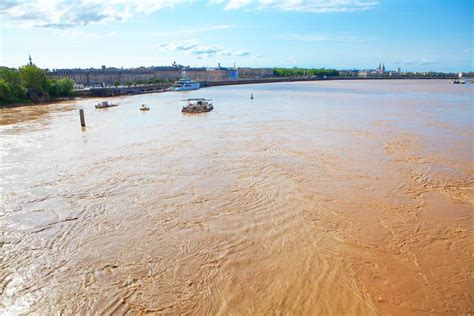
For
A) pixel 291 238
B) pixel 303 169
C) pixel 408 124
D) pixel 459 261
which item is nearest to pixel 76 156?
pixel 303 169

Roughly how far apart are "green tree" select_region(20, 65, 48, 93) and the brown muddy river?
45.1 meters

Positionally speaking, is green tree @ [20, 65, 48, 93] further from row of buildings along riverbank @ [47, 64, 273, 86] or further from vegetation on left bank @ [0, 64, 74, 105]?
row of buildings along riverbank @ [47, 64, 273, 86]

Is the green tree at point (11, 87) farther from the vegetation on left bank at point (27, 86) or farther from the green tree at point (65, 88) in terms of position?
the green tree at point (65, 88)

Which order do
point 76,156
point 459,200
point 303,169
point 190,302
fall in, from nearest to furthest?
point 190,302
point 459,200
point 303,169
point 76,156

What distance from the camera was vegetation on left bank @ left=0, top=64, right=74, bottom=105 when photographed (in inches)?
1998

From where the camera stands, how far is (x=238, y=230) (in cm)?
964

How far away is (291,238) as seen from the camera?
923 centimetres

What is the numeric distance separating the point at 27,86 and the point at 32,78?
158cm

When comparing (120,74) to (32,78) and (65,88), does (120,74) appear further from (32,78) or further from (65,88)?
(32,78)

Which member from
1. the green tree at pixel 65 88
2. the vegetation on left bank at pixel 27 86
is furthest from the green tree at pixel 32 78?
the green tree at pixel 65 88

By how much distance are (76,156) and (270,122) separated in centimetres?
1801

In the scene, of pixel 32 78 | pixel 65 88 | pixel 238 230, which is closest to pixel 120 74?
pixel 65 88

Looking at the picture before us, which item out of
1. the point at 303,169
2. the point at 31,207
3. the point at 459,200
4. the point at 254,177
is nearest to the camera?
the point at 31,207

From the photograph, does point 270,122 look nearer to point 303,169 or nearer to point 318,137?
point 318,137
